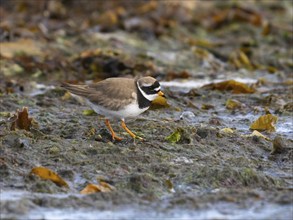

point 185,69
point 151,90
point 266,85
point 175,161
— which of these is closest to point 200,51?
point 185,69

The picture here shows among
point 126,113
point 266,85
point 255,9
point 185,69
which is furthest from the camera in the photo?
point 255,9

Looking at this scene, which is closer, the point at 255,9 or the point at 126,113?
the point at 126,113

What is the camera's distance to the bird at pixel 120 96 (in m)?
7.10

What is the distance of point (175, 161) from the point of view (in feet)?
21.5

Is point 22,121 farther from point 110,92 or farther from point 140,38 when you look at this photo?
point 140,38

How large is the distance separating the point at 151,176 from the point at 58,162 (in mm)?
908

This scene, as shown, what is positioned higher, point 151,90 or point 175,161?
point 151,90

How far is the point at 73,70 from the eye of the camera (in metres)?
11.3

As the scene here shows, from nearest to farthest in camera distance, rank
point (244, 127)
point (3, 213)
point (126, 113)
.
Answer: point (3, 213), point (126, 113), point (244, 127)

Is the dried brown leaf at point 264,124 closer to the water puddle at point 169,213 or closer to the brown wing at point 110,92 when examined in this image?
the brown wing at point 110,92

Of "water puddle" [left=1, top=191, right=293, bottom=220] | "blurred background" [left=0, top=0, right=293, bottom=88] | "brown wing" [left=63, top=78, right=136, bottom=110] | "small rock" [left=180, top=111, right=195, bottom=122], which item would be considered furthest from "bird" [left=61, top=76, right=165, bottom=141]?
"blurred background" [left=0, top=0, right=293, bottom=88]

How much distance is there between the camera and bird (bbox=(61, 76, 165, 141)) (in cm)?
710

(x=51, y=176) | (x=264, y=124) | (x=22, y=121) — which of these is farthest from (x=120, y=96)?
(x=264, y=124)

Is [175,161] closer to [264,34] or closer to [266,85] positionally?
[266,85]
